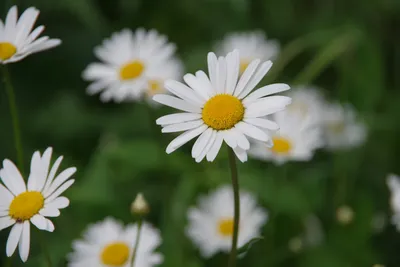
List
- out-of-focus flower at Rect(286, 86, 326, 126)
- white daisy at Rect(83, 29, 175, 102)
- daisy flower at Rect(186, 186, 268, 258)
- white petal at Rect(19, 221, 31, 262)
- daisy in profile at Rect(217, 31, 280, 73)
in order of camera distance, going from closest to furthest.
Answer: white petal at Rect(19, 221, 31, 262) → daisy flower at Rect(186, 186, 268, 258) → white daisy at Rect(83, 29, 175, 102) → out-of-focus flower at Rect(286, 86, 326, 126) → daisy in profile at Rect(217, 31, 280, 73)

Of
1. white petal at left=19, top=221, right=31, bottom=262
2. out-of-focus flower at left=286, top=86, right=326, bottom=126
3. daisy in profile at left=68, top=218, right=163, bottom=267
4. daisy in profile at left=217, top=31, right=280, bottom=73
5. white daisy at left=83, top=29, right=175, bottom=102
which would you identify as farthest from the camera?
daisy in profile at left=217, top=31, right=280, bottom=73

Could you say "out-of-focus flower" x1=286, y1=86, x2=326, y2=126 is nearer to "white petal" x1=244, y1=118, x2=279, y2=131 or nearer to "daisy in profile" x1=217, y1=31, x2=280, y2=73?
"daisy in profile" x1=217, y1=31, x2=280, y2=73

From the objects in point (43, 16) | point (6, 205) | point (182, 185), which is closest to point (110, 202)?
point (182, 185)

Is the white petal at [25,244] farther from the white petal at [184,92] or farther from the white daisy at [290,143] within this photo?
the white daisy at [290,143]

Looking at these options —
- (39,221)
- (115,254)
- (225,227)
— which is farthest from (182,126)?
(225,227)

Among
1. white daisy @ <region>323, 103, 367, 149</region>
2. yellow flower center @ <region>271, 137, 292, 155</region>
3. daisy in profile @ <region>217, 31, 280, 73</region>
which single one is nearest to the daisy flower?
yellow flower center @ <region>271, 137, 292, 155</region>
